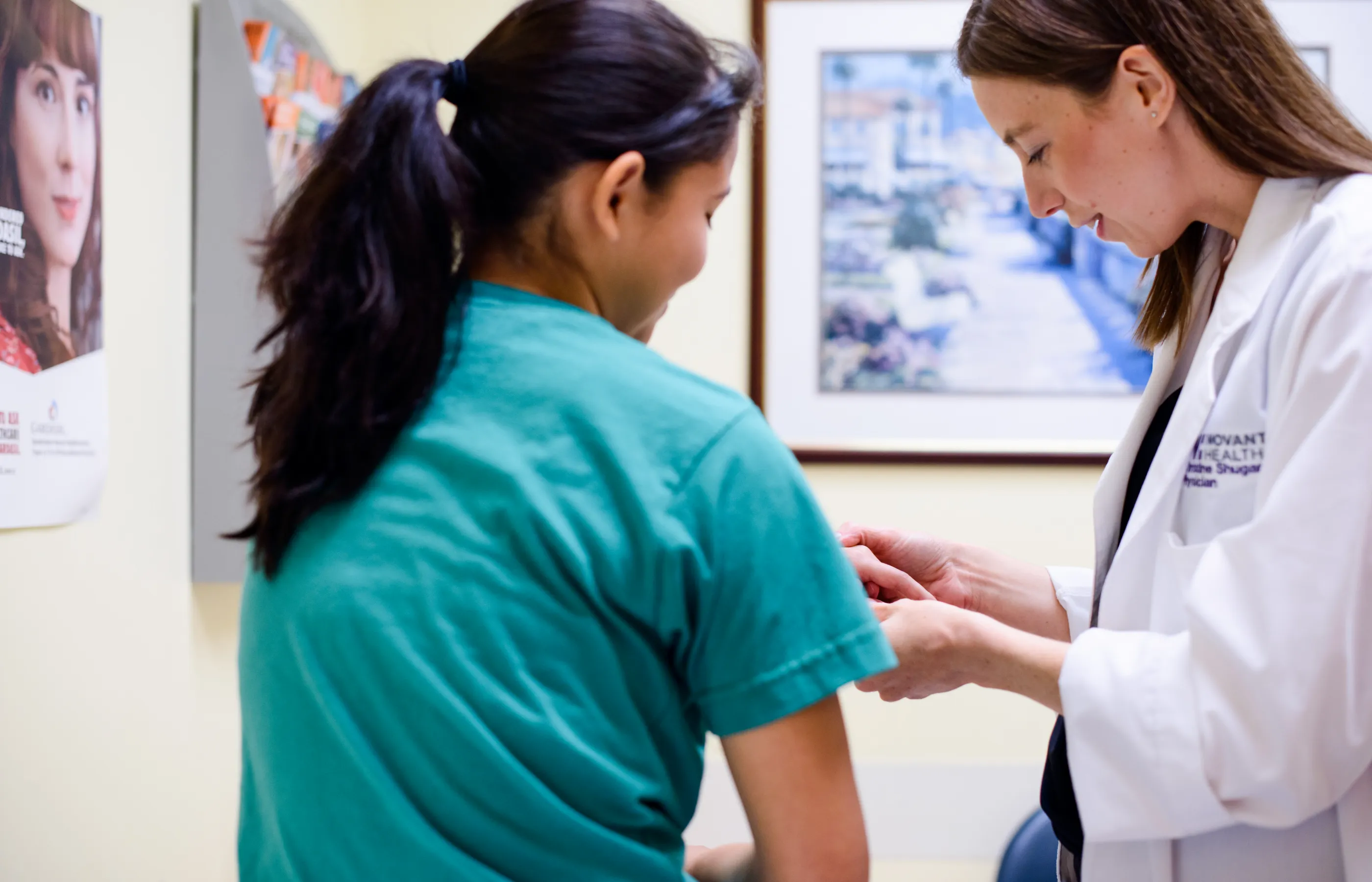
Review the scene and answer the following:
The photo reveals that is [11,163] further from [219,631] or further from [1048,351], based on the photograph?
[1048,351]

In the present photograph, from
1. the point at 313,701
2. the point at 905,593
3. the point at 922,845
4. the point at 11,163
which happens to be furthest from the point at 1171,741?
the point at 922,845

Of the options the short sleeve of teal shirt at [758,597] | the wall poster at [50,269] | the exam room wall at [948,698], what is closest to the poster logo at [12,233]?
the wall poster at [50,269]

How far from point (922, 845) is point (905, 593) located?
1.03m

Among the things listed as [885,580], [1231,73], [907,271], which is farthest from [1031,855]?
[1231,73]

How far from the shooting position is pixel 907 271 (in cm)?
209

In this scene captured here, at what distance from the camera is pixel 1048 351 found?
6.80ft

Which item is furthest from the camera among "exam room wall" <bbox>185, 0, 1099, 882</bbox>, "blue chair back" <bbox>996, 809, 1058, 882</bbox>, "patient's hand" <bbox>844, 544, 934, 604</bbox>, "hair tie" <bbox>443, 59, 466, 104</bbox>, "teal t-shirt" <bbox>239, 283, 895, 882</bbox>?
"exam room wall" <bbox>185, 0, 1099, 882</bbox>

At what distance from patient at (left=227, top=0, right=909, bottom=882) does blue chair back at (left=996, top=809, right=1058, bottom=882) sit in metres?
1.27

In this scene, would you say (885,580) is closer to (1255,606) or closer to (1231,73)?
(1255,606)

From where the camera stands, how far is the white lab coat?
0.79 metres

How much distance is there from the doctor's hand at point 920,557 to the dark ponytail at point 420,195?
643 mm

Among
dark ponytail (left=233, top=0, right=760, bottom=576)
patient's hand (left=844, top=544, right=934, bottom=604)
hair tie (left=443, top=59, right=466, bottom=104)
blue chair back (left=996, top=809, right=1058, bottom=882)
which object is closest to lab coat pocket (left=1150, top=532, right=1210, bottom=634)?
patient's hand (left=844, top=544, right=934, bottom=604)

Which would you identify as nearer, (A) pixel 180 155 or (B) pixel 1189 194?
(B) pixel 1189 194

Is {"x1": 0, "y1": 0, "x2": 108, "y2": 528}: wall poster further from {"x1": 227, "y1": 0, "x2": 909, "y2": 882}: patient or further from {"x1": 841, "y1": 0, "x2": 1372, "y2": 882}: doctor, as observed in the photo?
{"x1": 841, "y1": 0, "x2": 1372, "y2": 882}: doctor
